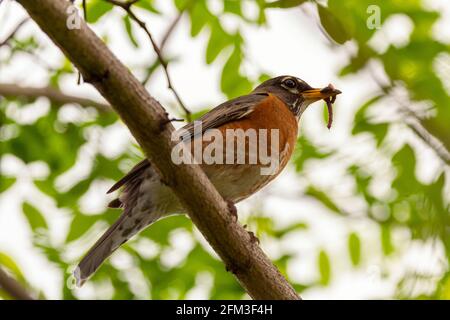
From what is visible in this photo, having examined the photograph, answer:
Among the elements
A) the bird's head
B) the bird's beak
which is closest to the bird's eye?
the bird's head

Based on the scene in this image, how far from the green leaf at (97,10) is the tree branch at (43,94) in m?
1.31

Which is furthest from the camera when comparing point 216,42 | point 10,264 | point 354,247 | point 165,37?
point 165,37

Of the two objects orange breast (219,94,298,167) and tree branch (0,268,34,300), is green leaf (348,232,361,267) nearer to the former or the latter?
orange breast (219,94,298,167)

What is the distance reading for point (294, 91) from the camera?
22.1ft

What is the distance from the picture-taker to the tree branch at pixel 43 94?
21.6ft

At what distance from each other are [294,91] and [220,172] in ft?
5.71

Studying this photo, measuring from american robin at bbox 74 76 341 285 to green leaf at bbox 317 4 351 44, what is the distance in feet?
5.52

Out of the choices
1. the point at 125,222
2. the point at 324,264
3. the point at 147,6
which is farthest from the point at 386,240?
the point at 147,6

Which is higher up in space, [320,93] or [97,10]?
[97,10]

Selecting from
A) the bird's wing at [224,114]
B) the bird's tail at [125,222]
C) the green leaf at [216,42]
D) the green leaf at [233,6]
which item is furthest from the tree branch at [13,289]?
the green leaf at [233,6]

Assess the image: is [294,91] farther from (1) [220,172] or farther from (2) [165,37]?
(1) [220,172]

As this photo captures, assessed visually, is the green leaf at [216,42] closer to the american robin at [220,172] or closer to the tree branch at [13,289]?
the american robin at [220,172]
